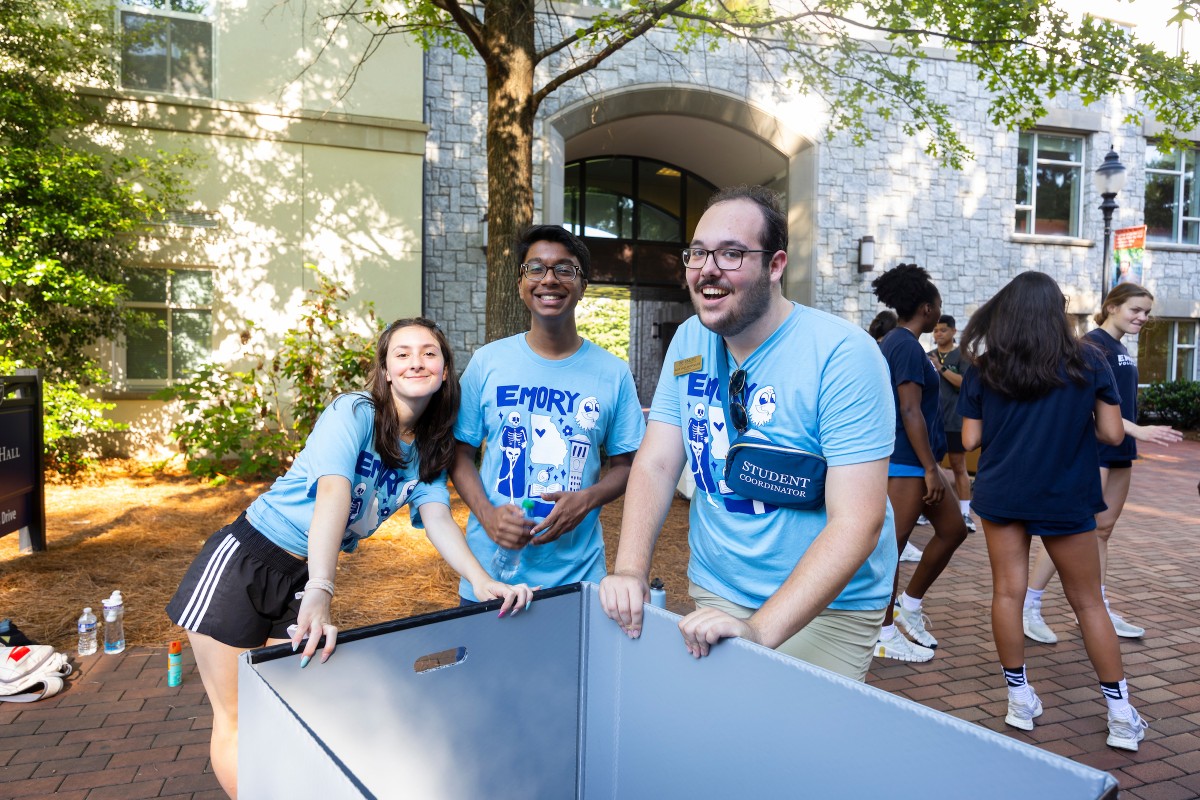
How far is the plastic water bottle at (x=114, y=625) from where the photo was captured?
176 inches

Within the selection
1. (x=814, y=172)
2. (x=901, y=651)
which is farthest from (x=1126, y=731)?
(x=814, y=172)

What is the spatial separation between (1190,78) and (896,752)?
795cm

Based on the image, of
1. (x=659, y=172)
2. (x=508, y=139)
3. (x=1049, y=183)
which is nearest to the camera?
(x=508, y=139)

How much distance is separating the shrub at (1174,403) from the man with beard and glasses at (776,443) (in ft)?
60.4

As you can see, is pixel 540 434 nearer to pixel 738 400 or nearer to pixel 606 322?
pixel 738 400

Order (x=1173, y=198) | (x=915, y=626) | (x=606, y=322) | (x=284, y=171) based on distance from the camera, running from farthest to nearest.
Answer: (x=606, y=322) → (x=1173, y=198) → (x=284, y=171) → (x=915, y=626)

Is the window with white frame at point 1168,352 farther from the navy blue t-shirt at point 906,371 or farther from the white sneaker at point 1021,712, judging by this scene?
the white sneaker at point 1021,712

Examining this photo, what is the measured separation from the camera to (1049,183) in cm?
1622

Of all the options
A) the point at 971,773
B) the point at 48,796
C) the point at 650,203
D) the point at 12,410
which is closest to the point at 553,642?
the point at 971,773

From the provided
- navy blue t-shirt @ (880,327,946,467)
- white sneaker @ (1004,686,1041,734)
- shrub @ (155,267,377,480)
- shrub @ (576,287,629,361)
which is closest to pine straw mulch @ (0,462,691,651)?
shrub @ (155,267,377,480)

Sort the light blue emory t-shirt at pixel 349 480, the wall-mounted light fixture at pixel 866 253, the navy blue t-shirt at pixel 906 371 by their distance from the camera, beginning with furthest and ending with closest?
the wall-mounted light fixture at pixel 866 253 < the navy blue t-shirt at pixel 906 371 < the light blue emory t-shirt at pixel 349 480

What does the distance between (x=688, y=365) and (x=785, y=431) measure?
1.12ft

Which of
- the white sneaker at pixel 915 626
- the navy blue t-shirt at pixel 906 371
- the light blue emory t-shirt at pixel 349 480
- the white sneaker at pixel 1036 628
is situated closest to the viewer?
the light blue emory t-shirt at pixel 349 480

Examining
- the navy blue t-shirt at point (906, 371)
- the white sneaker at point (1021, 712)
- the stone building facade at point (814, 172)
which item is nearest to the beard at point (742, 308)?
the navy blue t-shirt at point (906, 371)
